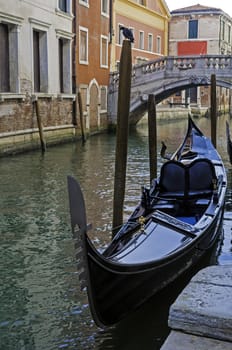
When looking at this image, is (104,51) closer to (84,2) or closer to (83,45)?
(83,45)

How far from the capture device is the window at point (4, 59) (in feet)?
21.0

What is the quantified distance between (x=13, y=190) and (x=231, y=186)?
6.41 feet

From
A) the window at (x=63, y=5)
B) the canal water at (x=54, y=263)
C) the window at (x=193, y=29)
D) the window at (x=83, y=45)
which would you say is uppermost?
the window at (x=193, y=29)

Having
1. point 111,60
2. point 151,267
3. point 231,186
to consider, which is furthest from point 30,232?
point 111,60

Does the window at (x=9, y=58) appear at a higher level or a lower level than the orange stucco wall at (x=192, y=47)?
lower

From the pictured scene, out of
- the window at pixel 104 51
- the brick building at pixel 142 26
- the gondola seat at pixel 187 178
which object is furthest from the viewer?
the brick building at pixel 142 26

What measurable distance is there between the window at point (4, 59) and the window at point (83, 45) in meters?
2.33

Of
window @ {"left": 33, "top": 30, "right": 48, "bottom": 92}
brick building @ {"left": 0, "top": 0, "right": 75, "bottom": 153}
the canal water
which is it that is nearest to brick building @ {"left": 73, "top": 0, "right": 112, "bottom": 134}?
brick building @ {"left": 0, "top": 0, "right": 75, "bottom": 153}

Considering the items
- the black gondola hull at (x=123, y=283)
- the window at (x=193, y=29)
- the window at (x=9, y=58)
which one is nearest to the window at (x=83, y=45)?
the window at (x=9, y=58)

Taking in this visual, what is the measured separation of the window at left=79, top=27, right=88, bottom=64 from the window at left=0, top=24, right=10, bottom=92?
2.33 m

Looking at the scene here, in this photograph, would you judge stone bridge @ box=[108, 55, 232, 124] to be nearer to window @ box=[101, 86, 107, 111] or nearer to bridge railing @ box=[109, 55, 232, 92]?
bridge railing @ box=[109, 55, 232, 92]

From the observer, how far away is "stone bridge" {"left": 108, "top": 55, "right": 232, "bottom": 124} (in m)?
9.27

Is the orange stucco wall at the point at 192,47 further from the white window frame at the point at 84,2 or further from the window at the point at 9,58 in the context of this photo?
the window at the point at 9,58

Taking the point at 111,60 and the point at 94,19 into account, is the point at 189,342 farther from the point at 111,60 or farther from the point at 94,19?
the point at 111,60
